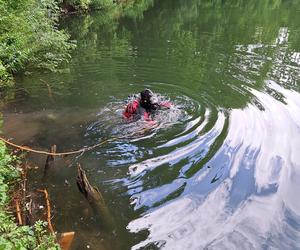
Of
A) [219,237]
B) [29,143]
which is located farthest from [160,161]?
[29,143]

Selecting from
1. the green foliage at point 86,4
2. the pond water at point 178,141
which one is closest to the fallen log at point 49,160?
the pond water at point 178,141

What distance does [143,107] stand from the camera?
10.5 metres

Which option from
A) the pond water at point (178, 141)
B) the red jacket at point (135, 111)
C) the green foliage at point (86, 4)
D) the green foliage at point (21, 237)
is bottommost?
the green foliage at point (86, 4)

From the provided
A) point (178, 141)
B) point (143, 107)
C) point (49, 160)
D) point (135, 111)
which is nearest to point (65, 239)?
point (49, 160)

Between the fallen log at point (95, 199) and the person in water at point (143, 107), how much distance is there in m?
3.44

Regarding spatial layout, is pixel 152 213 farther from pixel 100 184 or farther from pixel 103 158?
pixel 103 158

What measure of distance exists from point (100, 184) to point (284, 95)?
6977mm

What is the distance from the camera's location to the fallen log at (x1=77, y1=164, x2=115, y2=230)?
22.0 feet

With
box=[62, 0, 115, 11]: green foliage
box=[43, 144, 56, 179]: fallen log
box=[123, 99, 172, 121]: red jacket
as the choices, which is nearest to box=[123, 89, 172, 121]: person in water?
box=[123, 99, 172, 121]: red jacket

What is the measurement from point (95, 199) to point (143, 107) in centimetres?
389

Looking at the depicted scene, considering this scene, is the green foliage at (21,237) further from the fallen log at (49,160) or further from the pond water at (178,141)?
the fallen log at (49,160)

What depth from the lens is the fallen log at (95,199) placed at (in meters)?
6.71

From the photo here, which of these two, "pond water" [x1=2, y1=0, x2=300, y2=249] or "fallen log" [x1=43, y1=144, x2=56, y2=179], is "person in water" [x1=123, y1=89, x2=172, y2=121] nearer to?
"pond water" [x1=2, y1=0, x2=300, y2=249]

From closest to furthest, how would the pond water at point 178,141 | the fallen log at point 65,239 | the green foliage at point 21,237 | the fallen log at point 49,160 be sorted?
the green foliage at point 21,237 < the fallen log at point 65,239 < the pond water at point 178,141 < the fallen log at point 49,160
